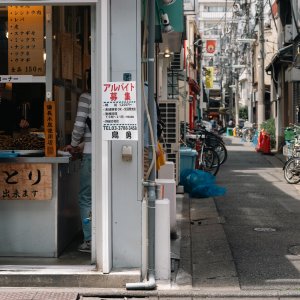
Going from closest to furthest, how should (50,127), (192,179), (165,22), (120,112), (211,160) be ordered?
(120,112) → (50,127) → (165,22) → (192,179) → (211,160)

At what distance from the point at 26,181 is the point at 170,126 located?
20.9ft

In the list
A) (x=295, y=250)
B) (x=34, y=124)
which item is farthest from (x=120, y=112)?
(x=295, y=250)

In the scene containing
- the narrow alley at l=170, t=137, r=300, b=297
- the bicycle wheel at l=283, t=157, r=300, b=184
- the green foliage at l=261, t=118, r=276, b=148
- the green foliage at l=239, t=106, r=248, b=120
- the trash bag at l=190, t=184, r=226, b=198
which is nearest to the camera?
the narrow alley at l=170, t=137, r=300, b=297

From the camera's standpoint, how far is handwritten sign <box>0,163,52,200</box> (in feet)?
22.1

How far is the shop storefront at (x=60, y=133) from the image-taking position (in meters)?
6.22

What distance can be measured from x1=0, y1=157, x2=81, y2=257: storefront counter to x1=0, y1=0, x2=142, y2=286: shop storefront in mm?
12

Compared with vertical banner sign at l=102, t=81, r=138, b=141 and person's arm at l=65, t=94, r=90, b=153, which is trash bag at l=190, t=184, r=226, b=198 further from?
vertical banner sign at l=102, t=81, r=138, b=141

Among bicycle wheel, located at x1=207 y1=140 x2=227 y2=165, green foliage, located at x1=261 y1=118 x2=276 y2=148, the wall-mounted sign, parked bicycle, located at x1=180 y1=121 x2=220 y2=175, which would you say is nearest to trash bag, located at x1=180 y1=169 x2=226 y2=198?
parked bicycle, located at x1=180 y1=121 x2=220 y2=175

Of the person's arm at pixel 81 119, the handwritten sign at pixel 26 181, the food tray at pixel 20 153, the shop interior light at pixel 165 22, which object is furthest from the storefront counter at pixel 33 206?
the shop interior light at pixel 165 22

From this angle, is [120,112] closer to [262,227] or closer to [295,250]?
[295,250]

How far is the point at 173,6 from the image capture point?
30.3 feet

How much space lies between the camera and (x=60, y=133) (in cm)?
741

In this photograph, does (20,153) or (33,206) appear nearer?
(20,153)

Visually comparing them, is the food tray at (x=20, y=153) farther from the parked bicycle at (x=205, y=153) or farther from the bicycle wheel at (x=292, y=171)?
the bicycle wheel at (x=292, y=171)
